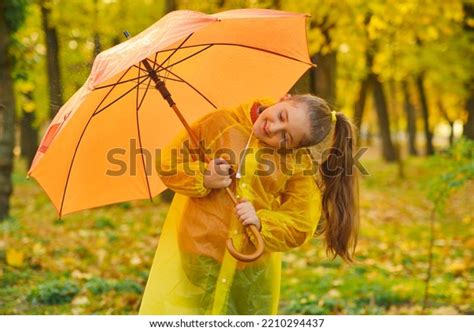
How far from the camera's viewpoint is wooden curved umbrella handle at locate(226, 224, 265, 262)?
8.62 ft

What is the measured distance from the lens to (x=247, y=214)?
2689mm

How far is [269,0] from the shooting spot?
691cm

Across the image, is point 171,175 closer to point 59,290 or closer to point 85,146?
point 85,146

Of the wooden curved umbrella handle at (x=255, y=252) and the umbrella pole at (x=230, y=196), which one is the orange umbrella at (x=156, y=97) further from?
the wooden curved umbrella handle at (x=255, y=252)

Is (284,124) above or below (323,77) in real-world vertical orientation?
above

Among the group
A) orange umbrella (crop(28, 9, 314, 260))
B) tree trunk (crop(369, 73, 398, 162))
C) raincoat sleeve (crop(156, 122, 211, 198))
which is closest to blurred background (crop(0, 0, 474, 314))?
orange umbrella (crop(28, 9, 314, 260))

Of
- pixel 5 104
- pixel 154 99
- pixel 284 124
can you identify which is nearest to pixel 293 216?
pixel 284 124

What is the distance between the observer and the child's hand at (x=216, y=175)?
2.78 m

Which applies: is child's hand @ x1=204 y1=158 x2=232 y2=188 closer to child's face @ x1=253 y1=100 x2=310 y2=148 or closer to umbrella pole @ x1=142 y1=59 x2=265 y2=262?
umbrella pole @ x1=142 y1=59 x2=265 y2=262

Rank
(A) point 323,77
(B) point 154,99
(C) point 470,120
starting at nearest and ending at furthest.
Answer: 1. (B) point 154,99
2. (A) point 323,77
3. (C) point 470,120

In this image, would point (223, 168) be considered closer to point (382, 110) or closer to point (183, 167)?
point (183, 167)

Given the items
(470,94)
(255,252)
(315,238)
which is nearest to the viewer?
(255,252)

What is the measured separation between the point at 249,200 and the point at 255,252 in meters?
0.27

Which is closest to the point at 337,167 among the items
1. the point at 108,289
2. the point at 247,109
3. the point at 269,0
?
the point at 247,109
